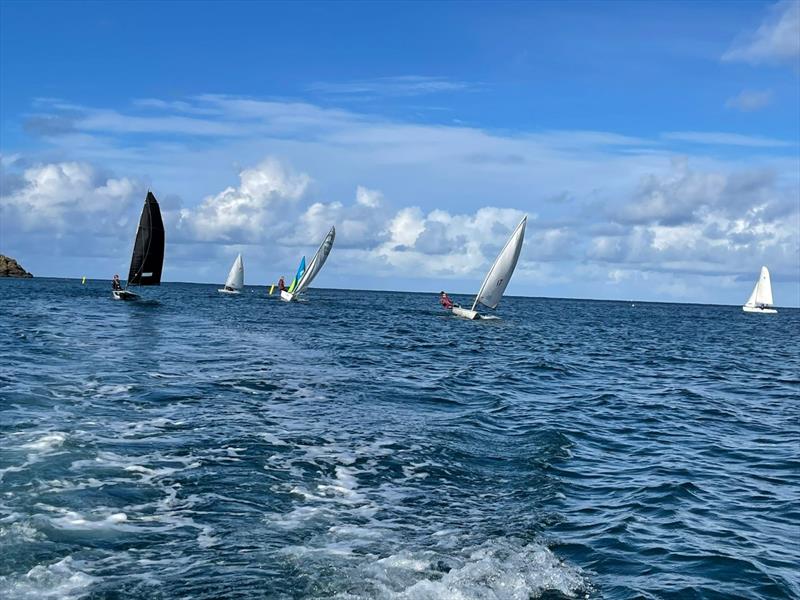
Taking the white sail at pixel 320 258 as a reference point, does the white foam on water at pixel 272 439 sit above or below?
below

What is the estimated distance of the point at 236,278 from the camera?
134625mm

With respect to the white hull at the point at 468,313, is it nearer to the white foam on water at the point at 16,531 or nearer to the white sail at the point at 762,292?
the white foam on water at the point at 16,531

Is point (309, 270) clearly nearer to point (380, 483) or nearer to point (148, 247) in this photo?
point (148, 247)

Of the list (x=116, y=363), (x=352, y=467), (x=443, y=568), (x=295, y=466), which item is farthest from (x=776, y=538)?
(x=116, y=363)

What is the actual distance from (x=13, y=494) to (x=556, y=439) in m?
13.7

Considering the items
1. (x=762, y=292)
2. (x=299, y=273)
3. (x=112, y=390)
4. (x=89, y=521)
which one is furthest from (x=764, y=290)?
(x=89, y=521)

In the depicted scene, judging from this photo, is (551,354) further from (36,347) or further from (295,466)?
(295,466)

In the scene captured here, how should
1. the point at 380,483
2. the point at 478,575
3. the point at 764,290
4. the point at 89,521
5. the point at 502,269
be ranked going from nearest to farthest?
the point at 478,575
the point at 89,521
the point at 380,483
the point at 502,269
the point at 764,290

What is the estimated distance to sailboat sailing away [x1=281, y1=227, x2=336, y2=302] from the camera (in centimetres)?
8994

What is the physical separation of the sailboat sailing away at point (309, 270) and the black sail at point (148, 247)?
21.5m

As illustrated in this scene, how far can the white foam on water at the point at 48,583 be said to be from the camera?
30.5ft

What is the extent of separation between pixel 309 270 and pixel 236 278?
4464 cm

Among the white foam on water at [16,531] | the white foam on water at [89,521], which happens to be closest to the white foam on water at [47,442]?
the white foam on water at [89,521]

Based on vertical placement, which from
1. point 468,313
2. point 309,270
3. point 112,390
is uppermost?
point 309,270
